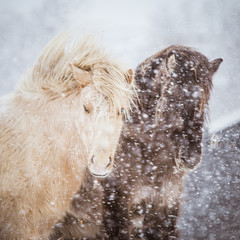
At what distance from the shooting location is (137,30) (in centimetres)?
72

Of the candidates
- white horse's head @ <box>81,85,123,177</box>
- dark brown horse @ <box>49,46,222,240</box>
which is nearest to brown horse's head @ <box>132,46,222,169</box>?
dark brown horse @ <box>49,46,222,240</box>

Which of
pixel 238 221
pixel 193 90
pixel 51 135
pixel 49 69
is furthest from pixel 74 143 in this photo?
pixel 238 221

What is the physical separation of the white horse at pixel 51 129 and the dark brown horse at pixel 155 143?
76mm

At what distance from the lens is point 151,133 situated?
730 mm

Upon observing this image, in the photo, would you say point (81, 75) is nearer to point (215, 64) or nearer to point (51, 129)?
point (51, 129)

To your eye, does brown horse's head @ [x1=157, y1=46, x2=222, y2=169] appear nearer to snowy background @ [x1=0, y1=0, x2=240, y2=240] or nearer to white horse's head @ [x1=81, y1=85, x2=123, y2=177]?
snowy background @ [x1=0, y1=0, x2=240, y2=240]

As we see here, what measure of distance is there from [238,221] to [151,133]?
529 mm

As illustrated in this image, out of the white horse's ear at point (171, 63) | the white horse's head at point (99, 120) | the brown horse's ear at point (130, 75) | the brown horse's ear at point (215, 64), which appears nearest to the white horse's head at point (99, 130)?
the white horse's head at point (99, 120)

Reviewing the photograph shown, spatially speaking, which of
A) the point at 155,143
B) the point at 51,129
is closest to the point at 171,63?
the point at 155,143

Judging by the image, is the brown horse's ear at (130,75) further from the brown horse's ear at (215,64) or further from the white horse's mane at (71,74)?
the brown horse's ear at (215,64)

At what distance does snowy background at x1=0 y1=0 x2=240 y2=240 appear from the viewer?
70cm

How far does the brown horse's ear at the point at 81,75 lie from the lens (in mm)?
613

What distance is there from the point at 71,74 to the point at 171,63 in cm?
34

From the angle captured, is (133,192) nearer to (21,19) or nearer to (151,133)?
(151,133)
